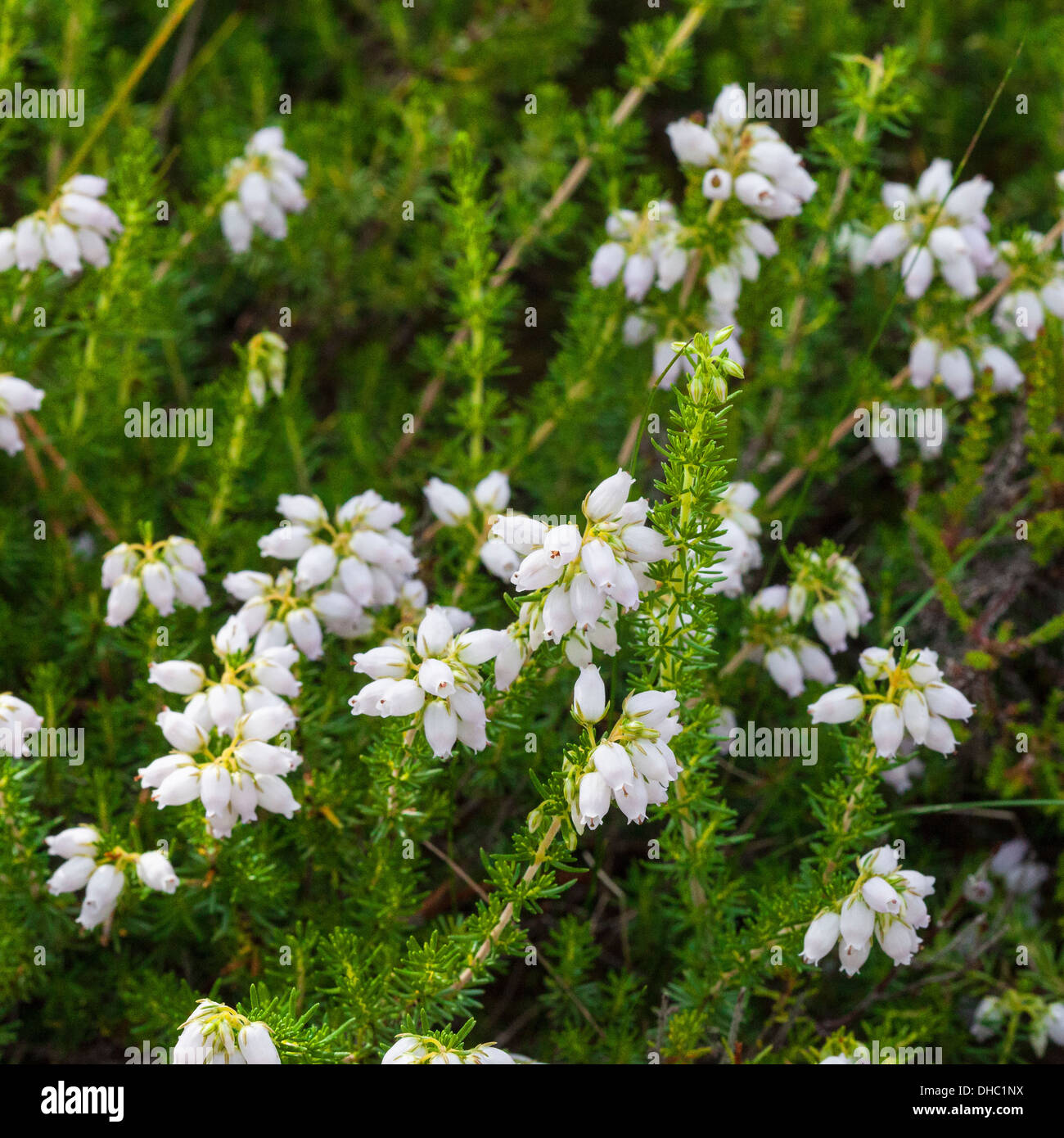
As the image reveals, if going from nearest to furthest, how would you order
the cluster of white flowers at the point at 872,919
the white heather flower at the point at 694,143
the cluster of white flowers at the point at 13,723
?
the cluster of white flowers at the point at 872,919
the cluster of white flowers at the point at 13,723
the white heather flower at the point at 694,143

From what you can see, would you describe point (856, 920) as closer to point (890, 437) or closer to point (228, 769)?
point (228, 769)

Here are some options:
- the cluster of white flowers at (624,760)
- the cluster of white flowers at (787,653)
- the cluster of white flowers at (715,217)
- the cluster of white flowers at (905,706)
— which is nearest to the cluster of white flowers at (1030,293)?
the cluster of white flowers at (715,217)

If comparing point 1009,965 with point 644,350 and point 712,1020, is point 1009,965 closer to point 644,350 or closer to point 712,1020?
point 712,1020

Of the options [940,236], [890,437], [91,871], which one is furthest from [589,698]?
[940,236]

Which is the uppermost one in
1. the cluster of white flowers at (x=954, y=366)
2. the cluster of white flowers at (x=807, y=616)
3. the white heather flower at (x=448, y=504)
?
the cluster of white flowers at (x=954, y=366)

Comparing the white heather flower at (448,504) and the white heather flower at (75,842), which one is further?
the white heather flower at (448,504)

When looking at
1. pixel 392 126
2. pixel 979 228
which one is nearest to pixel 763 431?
pixel 979 228

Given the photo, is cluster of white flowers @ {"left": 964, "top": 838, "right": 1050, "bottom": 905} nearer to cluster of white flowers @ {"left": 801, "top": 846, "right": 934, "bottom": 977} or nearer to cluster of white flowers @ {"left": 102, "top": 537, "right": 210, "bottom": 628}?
cluster of white flowers @ {"left": 801, "top": 846, "right": 934, "bottom": 977}

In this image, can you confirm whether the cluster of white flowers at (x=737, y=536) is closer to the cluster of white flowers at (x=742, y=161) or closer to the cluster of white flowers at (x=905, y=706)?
the cluster of white flowers at (x=905, y=706)
